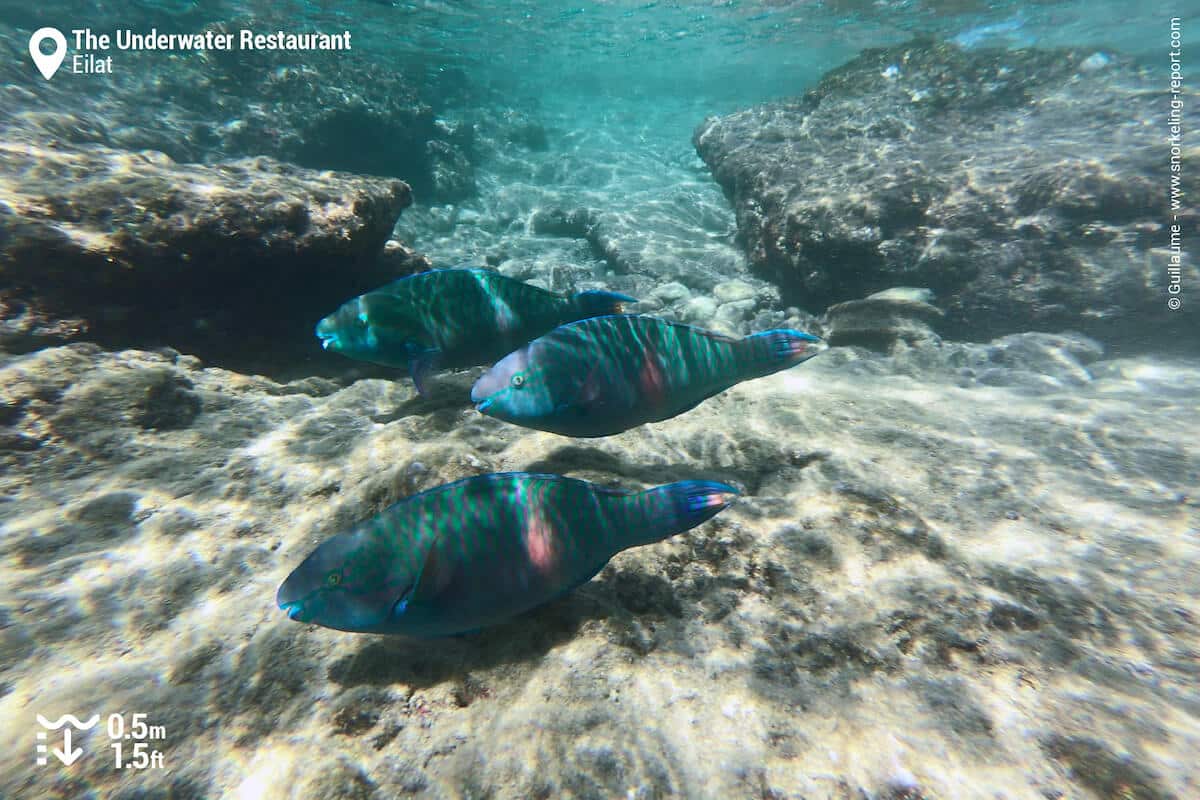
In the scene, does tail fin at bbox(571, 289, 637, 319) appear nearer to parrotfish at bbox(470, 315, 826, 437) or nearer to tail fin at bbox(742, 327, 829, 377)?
parrotfish at bbox(470, 315, 826, 437)

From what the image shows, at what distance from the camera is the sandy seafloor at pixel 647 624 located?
1.54m

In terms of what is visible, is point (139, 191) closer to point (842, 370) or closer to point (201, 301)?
point (201, 301)

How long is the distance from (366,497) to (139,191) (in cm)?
337

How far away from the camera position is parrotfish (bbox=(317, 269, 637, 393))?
9.64 ft

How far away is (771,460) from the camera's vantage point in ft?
10.5

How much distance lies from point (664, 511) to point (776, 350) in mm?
1278

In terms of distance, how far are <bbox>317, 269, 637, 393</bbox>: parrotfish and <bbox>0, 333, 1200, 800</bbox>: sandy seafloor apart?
652 millimetres

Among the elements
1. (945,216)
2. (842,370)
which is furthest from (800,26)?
(842,370)

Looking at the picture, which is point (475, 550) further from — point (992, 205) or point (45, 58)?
point (45, 58)

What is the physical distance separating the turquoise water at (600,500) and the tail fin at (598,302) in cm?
2

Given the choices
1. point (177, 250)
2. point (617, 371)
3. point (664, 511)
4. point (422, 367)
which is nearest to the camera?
point (664, 511)

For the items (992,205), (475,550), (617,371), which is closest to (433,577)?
(475,550)

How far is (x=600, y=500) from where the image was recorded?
186 cm

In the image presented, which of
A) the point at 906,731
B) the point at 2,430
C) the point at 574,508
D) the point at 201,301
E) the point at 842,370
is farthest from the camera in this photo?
the point at 842,370
